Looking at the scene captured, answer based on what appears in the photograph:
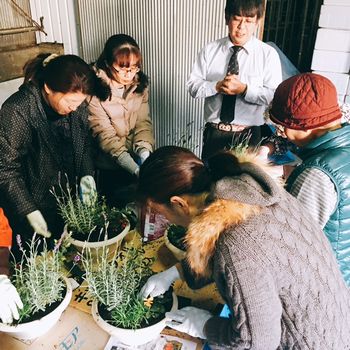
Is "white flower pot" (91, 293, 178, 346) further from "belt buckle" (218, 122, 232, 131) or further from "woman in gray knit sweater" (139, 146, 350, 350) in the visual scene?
"belt buckle" (218, 122, 232, 131)

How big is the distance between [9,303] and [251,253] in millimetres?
731

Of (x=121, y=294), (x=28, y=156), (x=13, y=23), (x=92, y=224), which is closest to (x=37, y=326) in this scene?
(x=121, y=294)

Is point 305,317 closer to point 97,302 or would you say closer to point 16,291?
point 97,302

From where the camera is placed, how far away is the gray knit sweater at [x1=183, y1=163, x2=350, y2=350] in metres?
0.90

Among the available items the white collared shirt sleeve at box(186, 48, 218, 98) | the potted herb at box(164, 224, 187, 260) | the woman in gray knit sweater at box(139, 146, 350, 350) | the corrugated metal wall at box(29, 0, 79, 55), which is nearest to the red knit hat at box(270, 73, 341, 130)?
the woman in gray knit sweater at box(139, 146, 350, 350)

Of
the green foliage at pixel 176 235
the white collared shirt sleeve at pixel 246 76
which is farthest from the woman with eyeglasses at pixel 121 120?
the green foliage at pixel 176 235

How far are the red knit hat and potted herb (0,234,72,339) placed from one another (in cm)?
94

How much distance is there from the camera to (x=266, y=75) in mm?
2312

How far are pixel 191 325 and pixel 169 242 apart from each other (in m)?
0.41

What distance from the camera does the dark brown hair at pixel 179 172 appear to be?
3.30 feet

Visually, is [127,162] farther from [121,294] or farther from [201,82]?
[121,294]

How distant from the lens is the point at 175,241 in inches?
57.2

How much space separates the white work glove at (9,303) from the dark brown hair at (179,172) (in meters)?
0.51

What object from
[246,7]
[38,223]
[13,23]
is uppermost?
[246,7]
